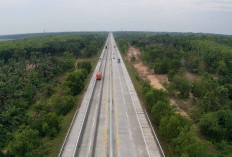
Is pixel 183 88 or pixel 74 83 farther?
pixel 183 88

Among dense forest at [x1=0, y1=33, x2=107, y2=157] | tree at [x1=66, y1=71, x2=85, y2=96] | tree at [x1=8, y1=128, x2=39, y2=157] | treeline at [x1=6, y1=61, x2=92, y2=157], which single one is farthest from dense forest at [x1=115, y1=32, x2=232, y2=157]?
tree at [x1=8, y1=128, x2=39, y2=157]

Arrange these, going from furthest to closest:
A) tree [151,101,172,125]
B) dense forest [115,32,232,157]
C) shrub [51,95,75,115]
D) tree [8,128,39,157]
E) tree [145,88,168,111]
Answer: shrub [51,95,75,115] → tree [145,88,168,111] → tree [151,101,172,125] → dense forest [115,32,232,157] → tree [8,128,39,157]

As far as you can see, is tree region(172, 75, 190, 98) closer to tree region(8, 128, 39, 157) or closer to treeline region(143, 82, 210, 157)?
treeline region(143, 82, 210, 157)

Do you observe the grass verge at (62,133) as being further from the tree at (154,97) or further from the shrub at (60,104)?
the tree at (154,97)

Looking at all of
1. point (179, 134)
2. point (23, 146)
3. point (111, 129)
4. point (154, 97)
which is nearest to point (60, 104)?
point (111, 129)

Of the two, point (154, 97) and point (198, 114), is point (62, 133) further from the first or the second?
point (198, 114)

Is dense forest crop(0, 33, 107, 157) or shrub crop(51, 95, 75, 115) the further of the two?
shrub crop(51, 95, 75, 115)

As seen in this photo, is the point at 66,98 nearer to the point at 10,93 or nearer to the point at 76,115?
the point at 76,115

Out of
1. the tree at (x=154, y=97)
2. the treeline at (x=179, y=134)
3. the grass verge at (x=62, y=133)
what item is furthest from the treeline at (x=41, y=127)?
the treeline at (x=179, y=134)

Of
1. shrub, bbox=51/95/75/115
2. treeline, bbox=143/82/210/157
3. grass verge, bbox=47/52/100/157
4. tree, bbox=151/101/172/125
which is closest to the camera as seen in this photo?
treeline, bbox=143/82/210/157
